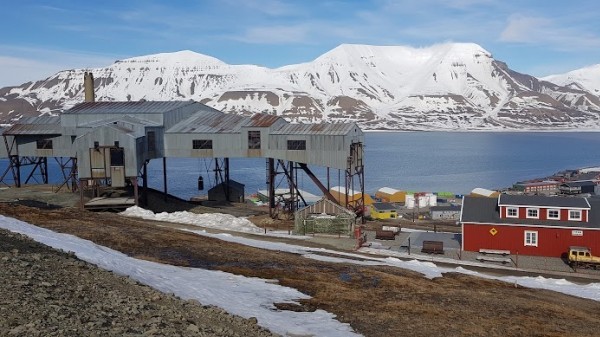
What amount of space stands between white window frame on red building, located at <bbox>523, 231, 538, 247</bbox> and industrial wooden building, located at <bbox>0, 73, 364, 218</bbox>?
1542 centimetres

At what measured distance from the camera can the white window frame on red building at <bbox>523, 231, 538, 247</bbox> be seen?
39.8 metres

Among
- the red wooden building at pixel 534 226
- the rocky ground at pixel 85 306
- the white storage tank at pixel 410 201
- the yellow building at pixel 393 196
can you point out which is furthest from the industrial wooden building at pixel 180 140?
the yellow building at pixel 393 196

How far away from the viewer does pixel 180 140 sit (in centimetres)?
5206

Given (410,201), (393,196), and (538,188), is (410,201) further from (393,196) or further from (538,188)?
(538,188)

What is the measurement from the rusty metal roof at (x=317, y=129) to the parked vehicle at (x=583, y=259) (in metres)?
20.1

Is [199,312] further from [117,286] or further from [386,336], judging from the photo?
[386,336]

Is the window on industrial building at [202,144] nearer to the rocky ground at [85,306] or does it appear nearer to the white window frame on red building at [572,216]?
the white window frame on red building at [572,216]

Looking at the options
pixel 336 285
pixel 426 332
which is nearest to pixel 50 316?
pixel 426 332

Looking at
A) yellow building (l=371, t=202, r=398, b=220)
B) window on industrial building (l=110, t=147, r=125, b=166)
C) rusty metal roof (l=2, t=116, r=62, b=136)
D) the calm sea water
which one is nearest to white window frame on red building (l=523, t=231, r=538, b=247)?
yellow building (l=371, t=202, r=398, b=220)

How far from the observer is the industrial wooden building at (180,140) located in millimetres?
45969

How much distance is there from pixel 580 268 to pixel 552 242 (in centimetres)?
369

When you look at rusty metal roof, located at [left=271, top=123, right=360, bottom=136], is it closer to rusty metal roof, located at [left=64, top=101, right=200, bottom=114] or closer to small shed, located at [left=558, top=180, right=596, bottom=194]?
rusty metal roof, located at [left=64, top=101, right=200, bottom=114]

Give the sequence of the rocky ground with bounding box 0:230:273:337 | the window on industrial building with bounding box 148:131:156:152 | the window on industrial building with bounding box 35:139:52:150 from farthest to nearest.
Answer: the window on industrial building with bounding box 35:139:52:150, the window on industrial building with bounding box 148:131:156:152, the rocky ground with bounding box 0:230:273:337

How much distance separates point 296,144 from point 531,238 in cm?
2085
